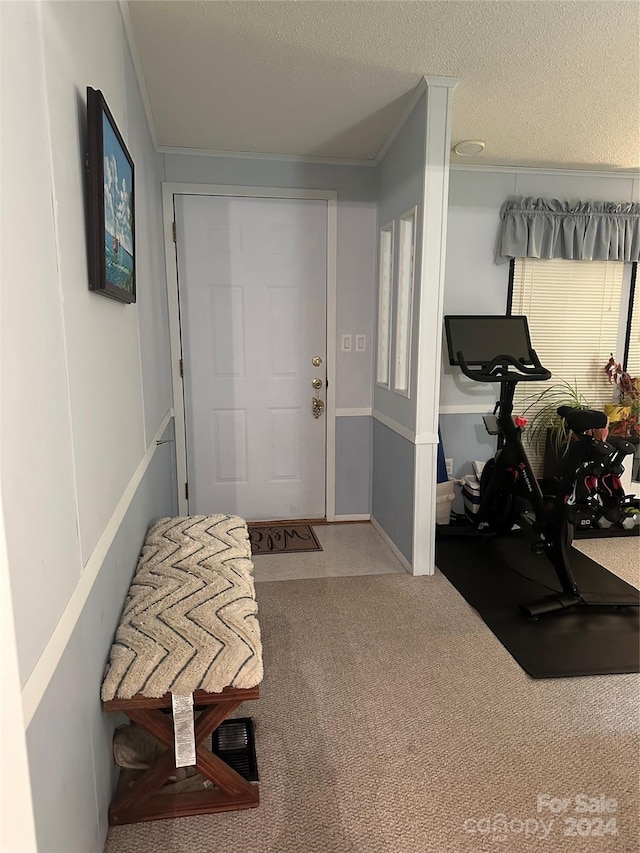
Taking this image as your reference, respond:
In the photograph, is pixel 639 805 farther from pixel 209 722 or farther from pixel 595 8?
pixel 595 8

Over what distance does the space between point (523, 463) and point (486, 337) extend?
863 millimetres

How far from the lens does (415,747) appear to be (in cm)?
174

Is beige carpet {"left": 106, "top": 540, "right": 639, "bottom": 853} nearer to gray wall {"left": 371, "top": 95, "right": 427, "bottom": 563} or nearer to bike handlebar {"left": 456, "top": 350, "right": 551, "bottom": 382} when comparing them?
gray wall {"left": 371, "top": 95, "right": 427, "bottom": 563}

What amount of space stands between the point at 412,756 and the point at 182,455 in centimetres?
231

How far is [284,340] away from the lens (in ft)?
11.5

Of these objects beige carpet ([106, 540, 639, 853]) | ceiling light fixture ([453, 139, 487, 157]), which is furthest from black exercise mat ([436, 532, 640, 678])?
ceiling light fixture ([453, 139, 487, 157])

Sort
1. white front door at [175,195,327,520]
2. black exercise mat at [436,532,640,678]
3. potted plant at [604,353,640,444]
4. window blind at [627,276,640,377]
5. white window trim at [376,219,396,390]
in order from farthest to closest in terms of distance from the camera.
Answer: window blind at [627,276,640,377] → potted plant at [604,353,640,444] → white front door at [175,195,327,520] → white window trim at [376,219,396,390] → black exercise mat at [436,532,640,678]

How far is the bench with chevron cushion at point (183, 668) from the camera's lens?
1369mm

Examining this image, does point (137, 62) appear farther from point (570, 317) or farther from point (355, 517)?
point (570, 317)

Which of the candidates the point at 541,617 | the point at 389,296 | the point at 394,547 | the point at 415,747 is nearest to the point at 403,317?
the point at 389,296

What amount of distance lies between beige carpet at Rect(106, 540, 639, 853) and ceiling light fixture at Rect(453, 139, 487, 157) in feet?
8.37

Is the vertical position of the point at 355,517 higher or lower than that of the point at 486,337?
lower

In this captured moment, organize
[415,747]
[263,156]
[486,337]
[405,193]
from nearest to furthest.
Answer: [415,747], [405,193], [263,156], [486,337]

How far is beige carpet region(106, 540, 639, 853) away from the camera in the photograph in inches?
57.2
